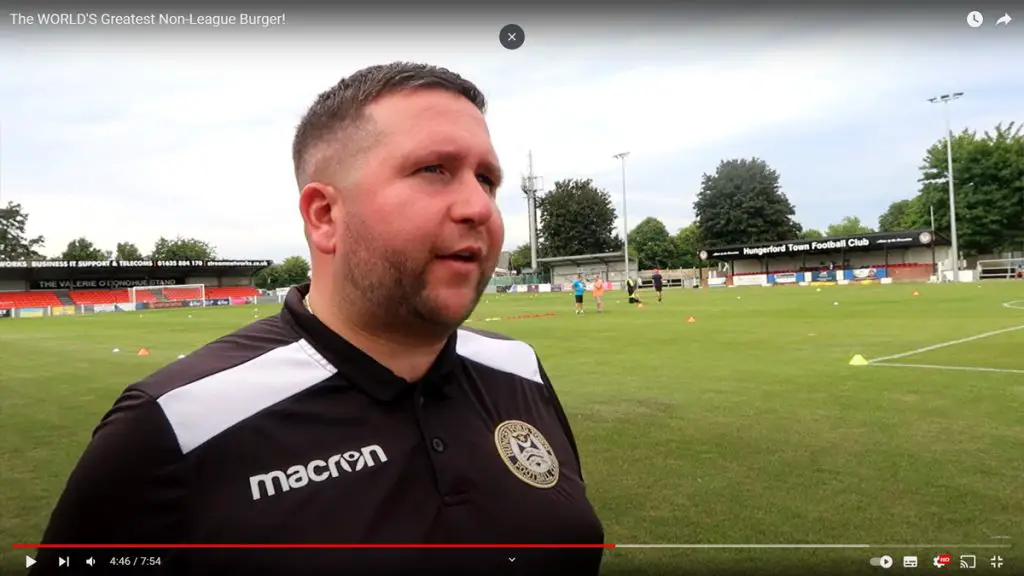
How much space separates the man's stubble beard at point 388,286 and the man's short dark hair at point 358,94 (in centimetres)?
18

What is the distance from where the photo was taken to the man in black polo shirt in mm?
958

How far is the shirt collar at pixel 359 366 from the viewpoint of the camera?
113cm

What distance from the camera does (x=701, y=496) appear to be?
2.98 m

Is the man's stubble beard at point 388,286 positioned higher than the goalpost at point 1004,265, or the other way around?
the man's stubble beard at point 388,286

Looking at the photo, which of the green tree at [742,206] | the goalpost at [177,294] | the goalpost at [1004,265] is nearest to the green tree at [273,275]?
the green tree at [742,206]

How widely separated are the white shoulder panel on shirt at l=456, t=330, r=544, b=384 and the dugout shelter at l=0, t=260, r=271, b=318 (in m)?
6.90

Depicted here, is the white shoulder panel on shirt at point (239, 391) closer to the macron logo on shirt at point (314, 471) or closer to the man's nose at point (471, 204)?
the macron logo on shirt at point (314, 471)

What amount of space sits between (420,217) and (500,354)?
23.4 inches

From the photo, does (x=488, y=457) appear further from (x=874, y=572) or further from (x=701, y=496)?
(x=701, y=496)

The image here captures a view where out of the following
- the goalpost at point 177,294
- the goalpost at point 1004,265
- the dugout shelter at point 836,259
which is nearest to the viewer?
the goalpost at point 1004,265

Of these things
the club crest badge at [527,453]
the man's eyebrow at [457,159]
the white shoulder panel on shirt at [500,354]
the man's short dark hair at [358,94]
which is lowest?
the club crest badge at [527,453]

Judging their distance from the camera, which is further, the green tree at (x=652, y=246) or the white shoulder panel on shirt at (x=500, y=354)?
the green tree at (x=652, y=246)
